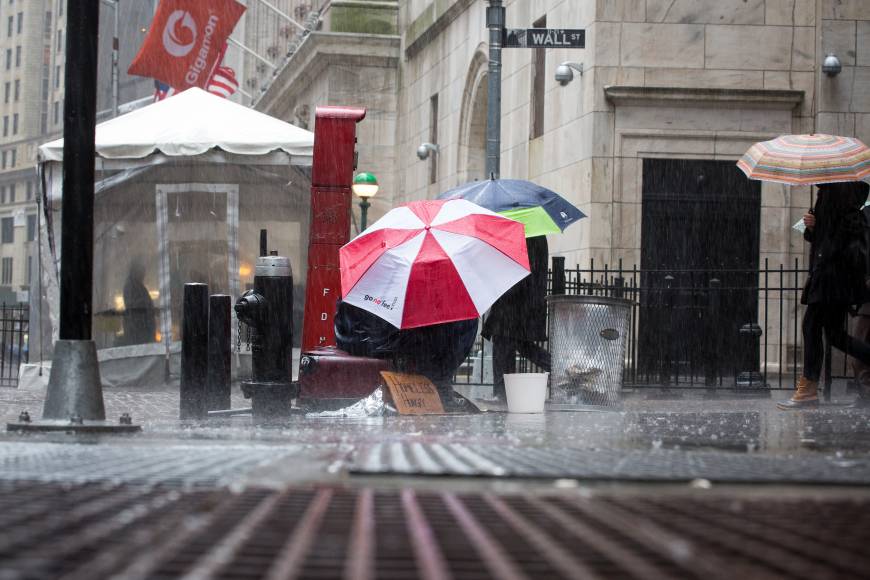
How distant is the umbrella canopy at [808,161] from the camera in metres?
12.6

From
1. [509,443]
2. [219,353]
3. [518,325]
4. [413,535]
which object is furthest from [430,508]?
[518,325]

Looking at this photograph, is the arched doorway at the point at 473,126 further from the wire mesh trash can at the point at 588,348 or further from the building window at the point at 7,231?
the building window at the point at 7,231

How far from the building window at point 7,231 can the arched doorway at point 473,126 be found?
338ft

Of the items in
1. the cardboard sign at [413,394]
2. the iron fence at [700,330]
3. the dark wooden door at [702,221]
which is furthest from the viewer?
the dark wooden door at [702,221]

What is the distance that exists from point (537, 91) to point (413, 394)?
13.8 m

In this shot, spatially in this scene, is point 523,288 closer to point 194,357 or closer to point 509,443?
point 194,357

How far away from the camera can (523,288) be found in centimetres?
1298

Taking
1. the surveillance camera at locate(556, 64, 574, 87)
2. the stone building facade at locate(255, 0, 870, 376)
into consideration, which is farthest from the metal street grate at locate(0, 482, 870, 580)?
the surveillance camera at locate(556, 64, 574, 87)

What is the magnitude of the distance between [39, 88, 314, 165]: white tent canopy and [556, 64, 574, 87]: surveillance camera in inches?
199

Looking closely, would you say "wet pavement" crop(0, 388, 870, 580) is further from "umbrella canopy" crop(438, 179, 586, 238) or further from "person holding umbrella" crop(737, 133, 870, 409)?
"umbrella canopy" crop(438, 179, 586, 238)

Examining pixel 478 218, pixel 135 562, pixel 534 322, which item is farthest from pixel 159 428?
pixel 135 562

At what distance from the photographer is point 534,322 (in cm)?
1288

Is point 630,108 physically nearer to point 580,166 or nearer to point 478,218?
point 580,166

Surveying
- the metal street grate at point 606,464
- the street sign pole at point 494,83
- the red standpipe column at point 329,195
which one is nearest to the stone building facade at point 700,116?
the street sign pole at point 494,83
